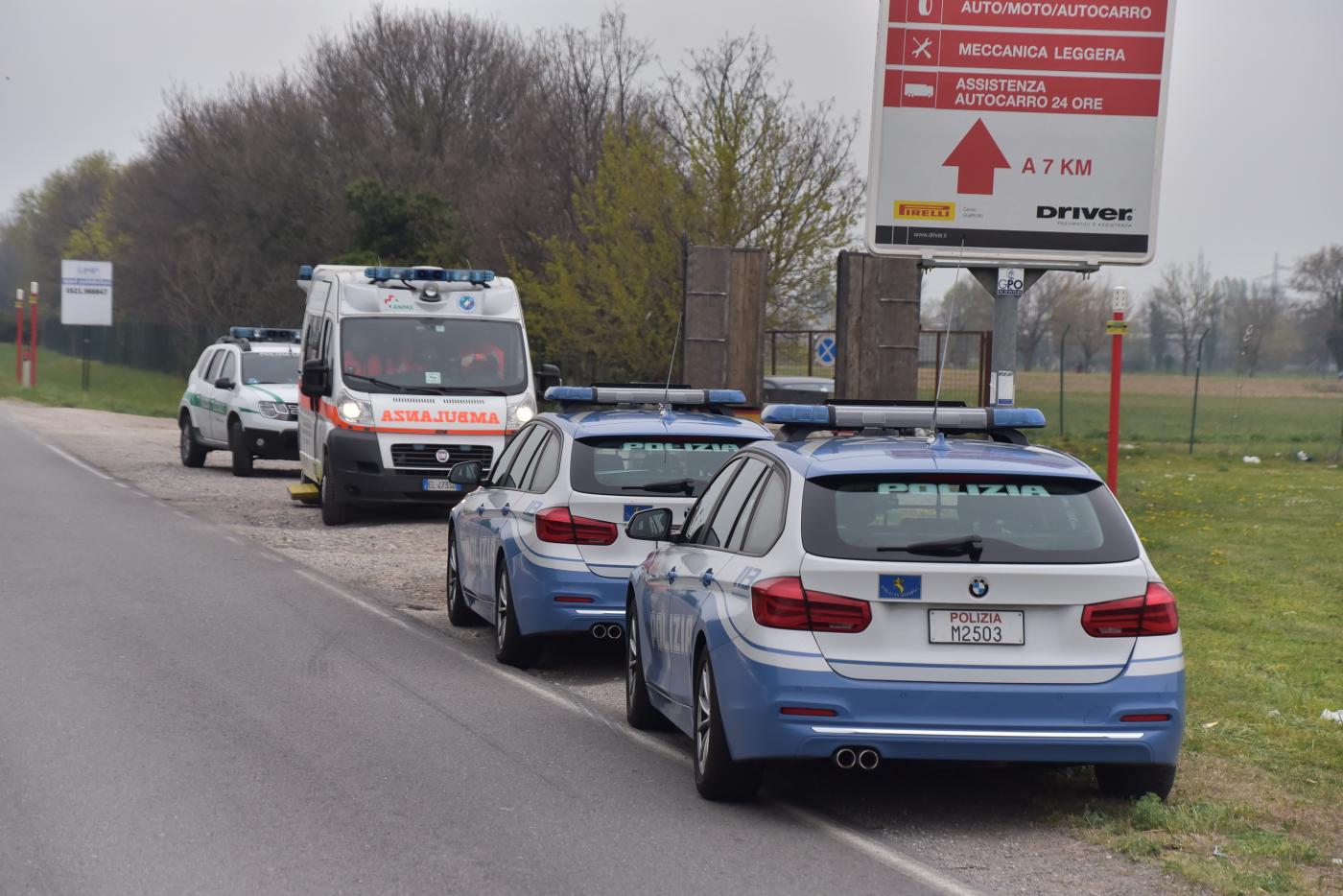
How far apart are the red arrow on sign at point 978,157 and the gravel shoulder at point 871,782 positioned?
564 cm

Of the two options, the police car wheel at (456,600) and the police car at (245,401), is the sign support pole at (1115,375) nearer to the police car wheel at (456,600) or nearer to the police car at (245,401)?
the police car wheel at (456,600)

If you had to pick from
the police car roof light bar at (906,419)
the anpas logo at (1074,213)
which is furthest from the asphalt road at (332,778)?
the anpas logo at (1074,213)

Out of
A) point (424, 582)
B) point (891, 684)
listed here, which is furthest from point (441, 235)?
point (891, 684)

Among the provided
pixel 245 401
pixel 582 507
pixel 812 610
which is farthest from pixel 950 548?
pixel 245 401

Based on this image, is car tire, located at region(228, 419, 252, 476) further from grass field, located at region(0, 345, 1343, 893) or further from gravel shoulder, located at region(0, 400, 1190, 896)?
grass field, located at region(0, 345, 1343, 893)

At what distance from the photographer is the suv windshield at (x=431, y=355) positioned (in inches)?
764

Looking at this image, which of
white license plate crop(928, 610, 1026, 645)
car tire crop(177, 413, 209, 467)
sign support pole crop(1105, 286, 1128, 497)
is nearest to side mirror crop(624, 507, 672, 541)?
white license plate crop(928, 610, 1026, 645)

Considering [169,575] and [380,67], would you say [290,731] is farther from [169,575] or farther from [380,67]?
[380,67]

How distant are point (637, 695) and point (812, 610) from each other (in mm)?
2363

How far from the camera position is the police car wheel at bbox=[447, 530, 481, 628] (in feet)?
39.5

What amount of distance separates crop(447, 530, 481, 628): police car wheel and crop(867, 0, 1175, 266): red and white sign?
499cm

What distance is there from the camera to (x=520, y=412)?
63.6 feet

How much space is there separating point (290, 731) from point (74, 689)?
1631 millimetres

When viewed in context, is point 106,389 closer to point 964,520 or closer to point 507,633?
point 507,633
